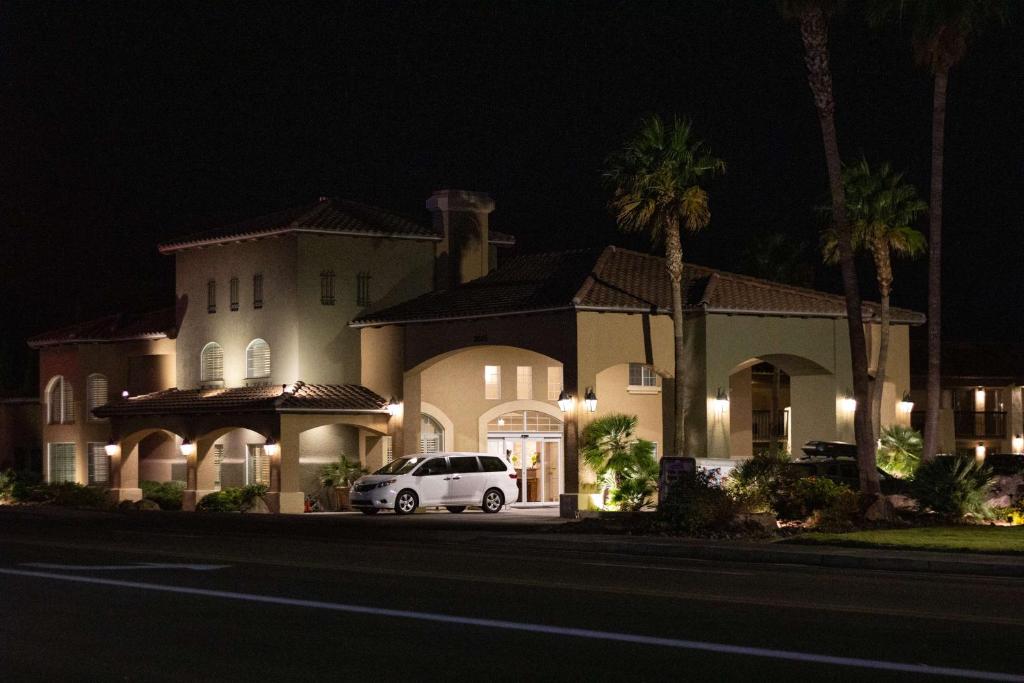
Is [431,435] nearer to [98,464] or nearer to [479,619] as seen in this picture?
[98,464]

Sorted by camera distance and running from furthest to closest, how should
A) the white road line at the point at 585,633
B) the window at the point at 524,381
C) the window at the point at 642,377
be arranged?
the window at the point at 524,381 < the window at the point at 642,377 < the white road line at the point at 585,633

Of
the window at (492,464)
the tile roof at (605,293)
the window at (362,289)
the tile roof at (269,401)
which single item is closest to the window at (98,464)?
the tile roof at (269,401)

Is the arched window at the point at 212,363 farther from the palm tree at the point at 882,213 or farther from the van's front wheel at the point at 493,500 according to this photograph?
the palm tree at the point at 882,213

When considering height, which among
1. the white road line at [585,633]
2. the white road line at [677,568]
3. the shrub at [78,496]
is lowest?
the shrub at [78,496]

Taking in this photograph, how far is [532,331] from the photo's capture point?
4297cm

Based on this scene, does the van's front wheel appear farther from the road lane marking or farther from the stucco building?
the road lane marking

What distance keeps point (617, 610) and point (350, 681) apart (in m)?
5.08

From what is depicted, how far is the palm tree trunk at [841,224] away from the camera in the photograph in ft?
111

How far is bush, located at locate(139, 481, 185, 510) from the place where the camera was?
51594mm

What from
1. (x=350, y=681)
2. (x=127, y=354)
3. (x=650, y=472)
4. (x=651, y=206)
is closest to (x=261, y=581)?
(x=350, y=681)

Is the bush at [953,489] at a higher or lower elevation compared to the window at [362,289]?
lower

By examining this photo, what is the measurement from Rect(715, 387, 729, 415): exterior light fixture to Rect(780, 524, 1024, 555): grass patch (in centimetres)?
1209

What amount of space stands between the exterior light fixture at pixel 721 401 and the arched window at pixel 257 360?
15.7 metres

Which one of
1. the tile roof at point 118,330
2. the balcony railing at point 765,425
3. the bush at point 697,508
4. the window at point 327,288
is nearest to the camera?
the bush at point 697,508
